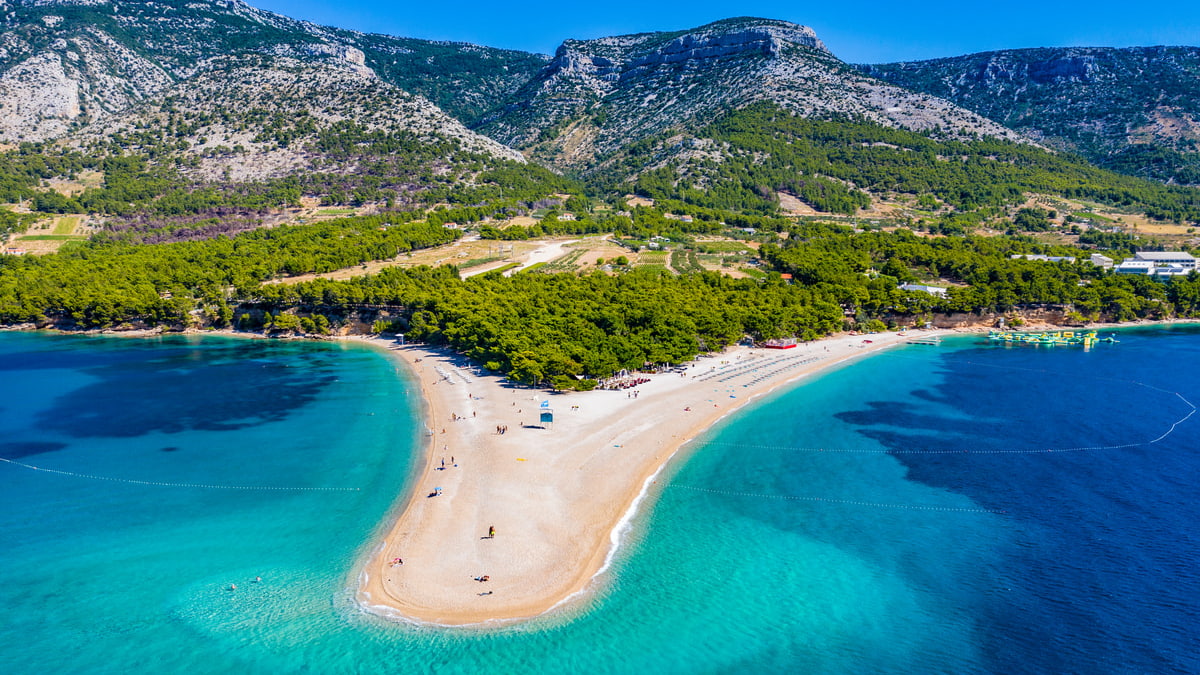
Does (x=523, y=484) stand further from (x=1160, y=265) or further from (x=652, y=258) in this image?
(x=1160, y=265)

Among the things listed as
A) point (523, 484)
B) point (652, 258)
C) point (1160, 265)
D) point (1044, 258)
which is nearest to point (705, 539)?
point (523, 484)

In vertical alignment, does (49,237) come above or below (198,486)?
above

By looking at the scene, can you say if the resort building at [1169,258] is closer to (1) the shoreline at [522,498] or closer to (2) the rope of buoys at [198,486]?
(1) the shoreline at [522,498]

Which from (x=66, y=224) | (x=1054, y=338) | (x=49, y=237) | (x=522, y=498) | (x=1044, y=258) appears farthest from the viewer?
(x=66, y=224)

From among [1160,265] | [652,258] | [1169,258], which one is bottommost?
[652,258]

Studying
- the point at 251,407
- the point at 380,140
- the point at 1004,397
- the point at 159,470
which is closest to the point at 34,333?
the point at 251,407

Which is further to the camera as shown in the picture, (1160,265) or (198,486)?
(1160,265)

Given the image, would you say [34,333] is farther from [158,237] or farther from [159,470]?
[159,470]

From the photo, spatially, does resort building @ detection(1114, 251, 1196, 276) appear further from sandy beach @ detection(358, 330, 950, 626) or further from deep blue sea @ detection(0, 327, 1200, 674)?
sandy beach @ detection(358, 330, 950, 626)

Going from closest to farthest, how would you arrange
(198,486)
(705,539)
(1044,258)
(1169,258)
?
(705,539)
(198,486)
(1169,258)
(1044,258)
